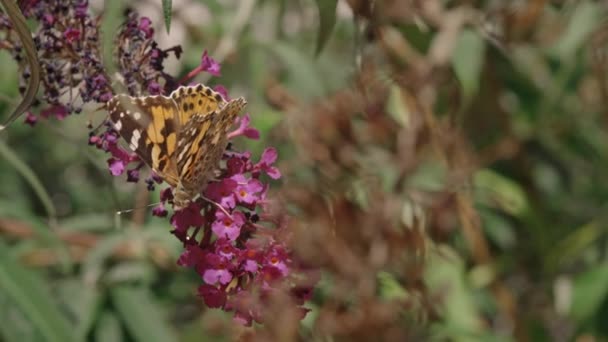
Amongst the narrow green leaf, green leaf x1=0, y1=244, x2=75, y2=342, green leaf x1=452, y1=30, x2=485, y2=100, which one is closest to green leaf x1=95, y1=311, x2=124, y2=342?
green leaf x1=0, y1=244, x2=75, y2=342

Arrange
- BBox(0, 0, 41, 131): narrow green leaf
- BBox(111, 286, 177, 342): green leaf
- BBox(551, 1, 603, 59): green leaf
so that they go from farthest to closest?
BBox(551, 1, 603, 59): green leaf → BBox(111, 286, 177, 342): green leaf → BBox(0, 0, 41, 131): narrow green leaf

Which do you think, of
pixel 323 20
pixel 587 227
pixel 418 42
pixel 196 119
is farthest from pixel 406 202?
pixel 196 119

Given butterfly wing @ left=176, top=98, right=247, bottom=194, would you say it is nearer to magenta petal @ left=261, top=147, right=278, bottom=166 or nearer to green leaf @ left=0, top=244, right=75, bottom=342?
magenta petal @ left=261, top=147, right=278, bottom=166

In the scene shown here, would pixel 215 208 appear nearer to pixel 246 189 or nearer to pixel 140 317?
pixel 246 189

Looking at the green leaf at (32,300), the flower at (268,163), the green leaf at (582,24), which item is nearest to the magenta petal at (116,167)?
the flower at (268,163)

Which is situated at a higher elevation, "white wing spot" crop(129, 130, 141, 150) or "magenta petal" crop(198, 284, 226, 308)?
"white wing spot" crop(129, 130, 141, 150)

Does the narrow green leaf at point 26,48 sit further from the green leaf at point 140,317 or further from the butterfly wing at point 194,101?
the green leaf at point 140,317

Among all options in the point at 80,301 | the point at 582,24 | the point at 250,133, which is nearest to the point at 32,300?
the point at 80,301

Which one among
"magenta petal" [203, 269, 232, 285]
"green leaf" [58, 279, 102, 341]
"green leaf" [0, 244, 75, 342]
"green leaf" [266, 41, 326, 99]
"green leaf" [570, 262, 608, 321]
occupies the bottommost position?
"green leaf" [570, 262, 608, 321]
